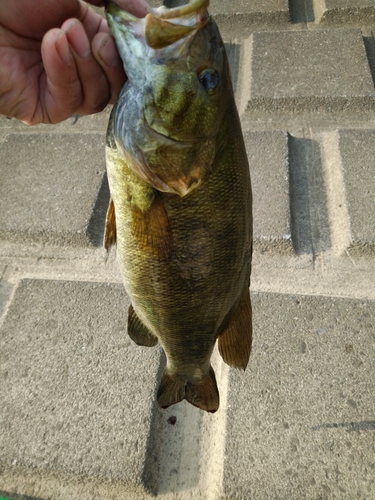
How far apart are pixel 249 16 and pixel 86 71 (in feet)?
9.85

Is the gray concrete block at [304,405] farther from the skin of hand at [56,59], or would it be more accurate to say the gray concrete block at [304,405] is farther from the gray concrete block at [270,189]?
the skin of hand at [56,59]

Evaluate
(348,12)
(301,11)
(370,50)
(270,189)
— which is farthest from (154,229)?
(301,11)

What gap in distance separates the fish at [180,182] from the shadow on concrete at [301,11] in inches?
125

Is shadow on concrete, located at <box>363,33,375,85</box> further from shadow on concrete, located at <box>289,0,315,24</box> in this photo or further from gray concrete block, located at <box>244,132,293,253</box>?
gray concrete block, located at <box>244,132,293,253</box>

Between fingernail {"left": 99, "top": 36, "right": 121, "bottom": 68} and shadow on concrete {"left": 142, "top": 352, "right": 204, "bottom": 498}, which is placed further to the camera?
shadow on concrete {"left": 142, "top": 352, "right": 204, "bottom": 498}

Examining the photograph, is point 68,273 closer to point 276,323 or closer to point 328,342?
point 276,323

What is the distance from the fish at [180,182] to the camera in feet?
2.97

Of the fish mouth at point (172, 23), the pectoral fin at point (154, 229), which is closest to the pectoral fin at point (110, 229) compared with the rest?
the pectoral fin at point (154, 229)

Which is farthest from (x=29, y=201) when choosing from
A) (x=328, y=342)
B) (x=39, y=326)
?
(x=328, y=342)

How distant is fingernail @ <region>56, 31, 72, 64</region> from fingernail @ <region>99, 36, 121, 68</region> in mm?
99

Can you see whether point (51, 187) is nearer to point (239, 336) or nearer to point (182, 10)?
point (239, 336)

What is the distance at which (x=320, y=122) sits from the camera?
281 cm

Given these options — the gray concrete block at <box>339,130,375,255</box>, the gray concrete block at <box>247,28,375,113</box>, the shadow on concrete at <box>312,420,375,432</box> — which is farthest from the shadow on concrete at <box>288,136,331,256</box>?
the shadow on concrete at <box>312,420,375,432</box>

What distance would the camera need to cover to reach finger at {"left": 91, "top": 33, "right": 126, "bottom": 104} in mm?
996
